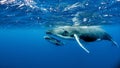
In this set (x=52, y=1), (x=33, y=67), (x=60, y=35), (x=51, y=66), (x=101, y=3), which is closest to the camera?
(x=60, y=35)

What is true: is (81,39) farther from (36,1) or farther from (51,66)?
(51,66)

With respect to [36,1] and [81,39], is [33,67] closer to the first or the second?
[36,1]

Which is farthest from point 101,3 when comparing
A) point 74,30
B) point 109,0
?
point 74,30

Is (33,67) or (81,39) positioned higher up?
(81,39)

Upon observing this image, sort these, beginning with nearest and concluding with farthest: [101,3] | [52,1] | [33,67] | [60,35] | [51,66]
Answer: [60,35], [52,1], [101,3], [33,67], [51,66]

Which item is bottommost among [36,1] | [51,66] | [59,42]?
[51,66]

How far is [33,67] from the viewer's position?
229 ft

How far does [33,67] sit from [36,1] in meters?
56.7

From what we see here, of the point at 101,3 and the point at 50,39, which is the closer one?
the point at 50,39

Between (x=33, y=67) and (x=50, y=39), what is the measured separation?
6457 centimetres

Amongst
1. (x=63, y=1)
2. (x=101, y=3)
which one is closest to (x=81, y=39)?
(x=63, y=1)

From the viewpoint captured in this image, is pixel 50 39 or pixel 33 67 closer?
pixel 50 39

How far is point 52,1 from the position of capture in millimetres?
15250

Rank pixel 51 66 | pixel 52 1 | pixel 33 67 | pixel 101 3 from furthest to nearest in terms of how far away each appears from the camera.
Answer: pixel 51 66 → pixel 33 67 → pixel 101 3 → pixel 52 1
